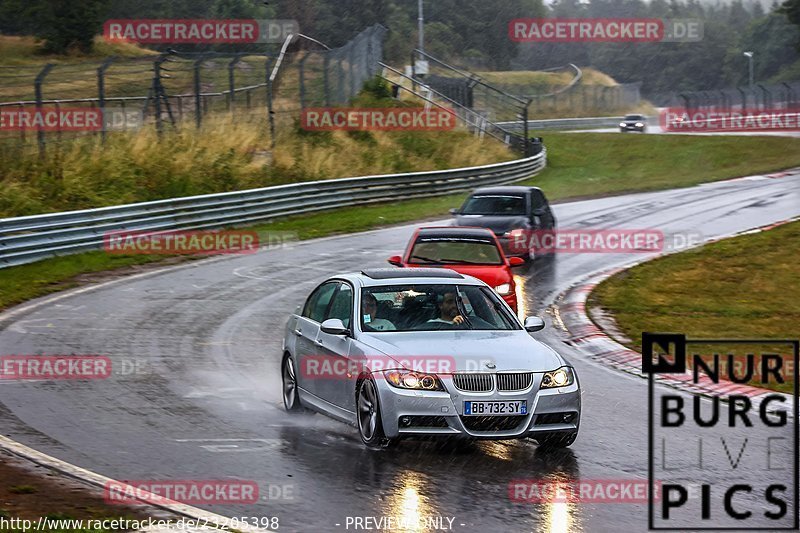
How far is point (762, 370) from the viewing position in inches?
520

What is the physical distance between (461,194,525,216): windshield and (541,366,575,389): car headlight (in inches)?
568

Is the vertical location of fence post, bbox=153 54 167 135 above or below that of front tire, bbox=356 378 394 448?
above

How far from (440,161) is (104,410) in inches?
1336

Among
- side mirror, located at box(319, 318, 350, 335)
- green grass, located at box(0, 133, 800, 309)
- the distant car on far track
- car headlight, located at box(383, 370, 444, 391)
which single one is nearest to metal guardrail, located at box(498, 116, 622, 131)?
the distant car on far track

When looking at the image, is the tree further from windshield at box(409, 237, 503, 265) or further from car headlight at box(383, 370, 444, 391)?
→ car headlight at box(383, 370, 444, 391)

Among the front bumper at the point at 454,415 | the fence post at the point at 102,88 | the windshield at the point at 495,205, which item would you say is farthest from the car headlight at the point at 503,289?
the fence post at the point at 102,88

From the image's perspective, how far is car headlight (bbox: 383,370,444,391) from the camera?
30.0 feet

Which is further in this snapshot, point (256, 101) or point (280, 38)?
point (280, 38)

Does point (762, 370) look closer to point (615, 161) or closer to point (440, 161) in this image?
point (440, 161)

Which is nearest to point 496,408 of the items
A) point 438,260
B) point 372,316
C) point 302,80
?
point 372,316

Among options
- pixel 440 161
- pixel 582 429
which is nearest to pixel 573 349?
pixel 582 429

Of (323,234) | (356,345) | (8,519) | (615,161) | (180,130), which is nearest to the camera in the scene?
(8,519)

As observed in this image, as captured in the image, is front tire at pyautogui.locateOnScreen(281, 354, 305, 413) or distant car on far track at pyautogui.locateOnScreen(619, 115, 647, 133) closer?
front tire at pyautogui.locateOnScreen(281, 354, 305, 413)

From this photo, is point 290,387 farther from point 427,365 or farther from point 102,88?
point 102,88
